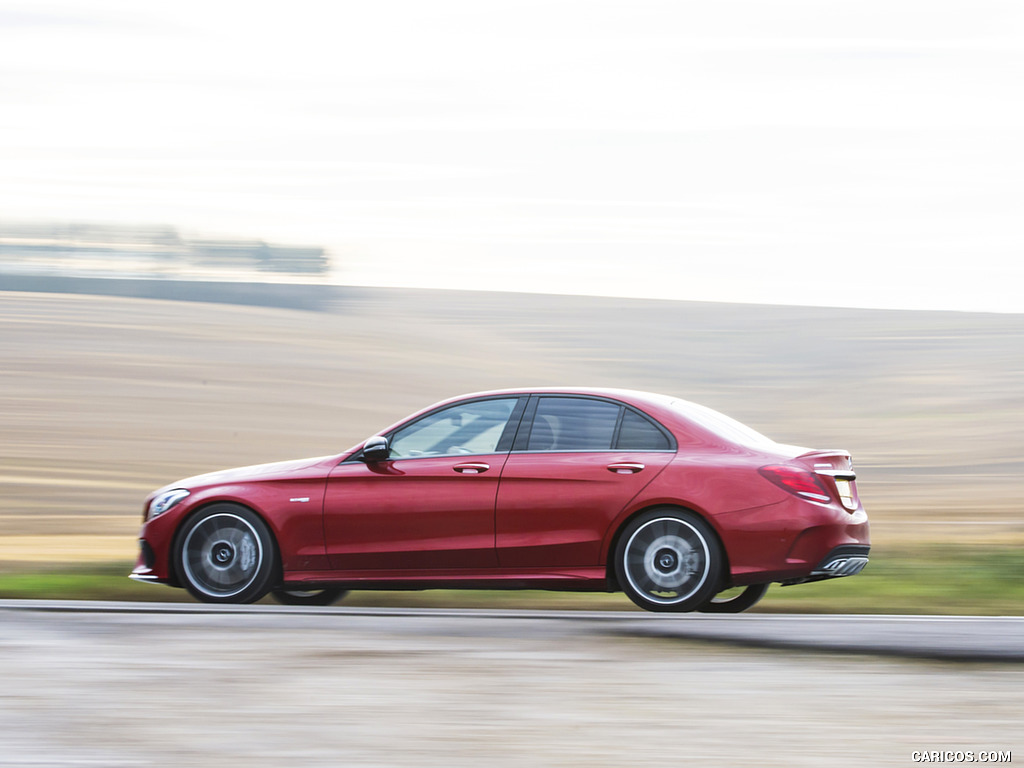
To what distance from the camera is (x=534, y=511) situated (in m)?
8.82

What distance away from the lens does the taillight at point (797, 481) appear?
8.50 meters

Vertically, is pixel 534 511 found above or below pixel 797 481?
below

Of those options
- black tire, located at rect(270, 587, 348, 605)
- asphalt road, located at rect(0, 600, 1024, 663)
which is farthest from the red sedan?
black tire, located at rect(270, 587, 348, 605)

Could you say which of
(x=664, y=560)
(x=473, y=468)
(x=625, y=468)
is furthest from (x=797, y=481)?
(x=473, y=468)

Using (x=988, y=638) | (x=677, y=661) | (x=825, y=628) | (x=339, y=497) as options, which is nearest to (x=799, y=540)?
(x=825, y=628)

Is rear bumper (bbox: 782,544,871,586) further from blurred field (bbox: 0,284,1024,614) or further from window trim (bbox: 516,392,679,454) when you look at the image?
blurred field (bbox: 0,284,1024,614)

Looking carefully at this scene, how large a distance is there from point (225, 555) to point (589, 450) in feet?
8.20

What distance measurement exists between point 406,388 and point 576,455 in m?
30.2

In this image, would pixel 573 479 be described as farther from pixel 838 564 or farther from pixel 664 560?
pixel 838 564

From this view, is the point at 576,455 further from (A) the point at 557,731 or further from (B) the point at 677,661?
(A) the point at 557,731

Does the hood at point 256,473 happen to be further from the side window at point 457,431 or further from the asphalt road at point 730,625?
the asphalt road at point 730,625

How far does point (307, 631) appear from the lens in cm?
811

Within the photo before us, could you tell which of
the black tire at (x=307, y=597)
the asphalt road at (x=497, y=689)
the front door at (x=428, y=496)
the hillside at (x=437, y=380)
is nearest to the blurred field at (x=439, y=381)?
the hillside at (x=437, y=380)

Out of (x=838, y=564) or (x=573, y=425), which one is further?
(x=573, y=425)
